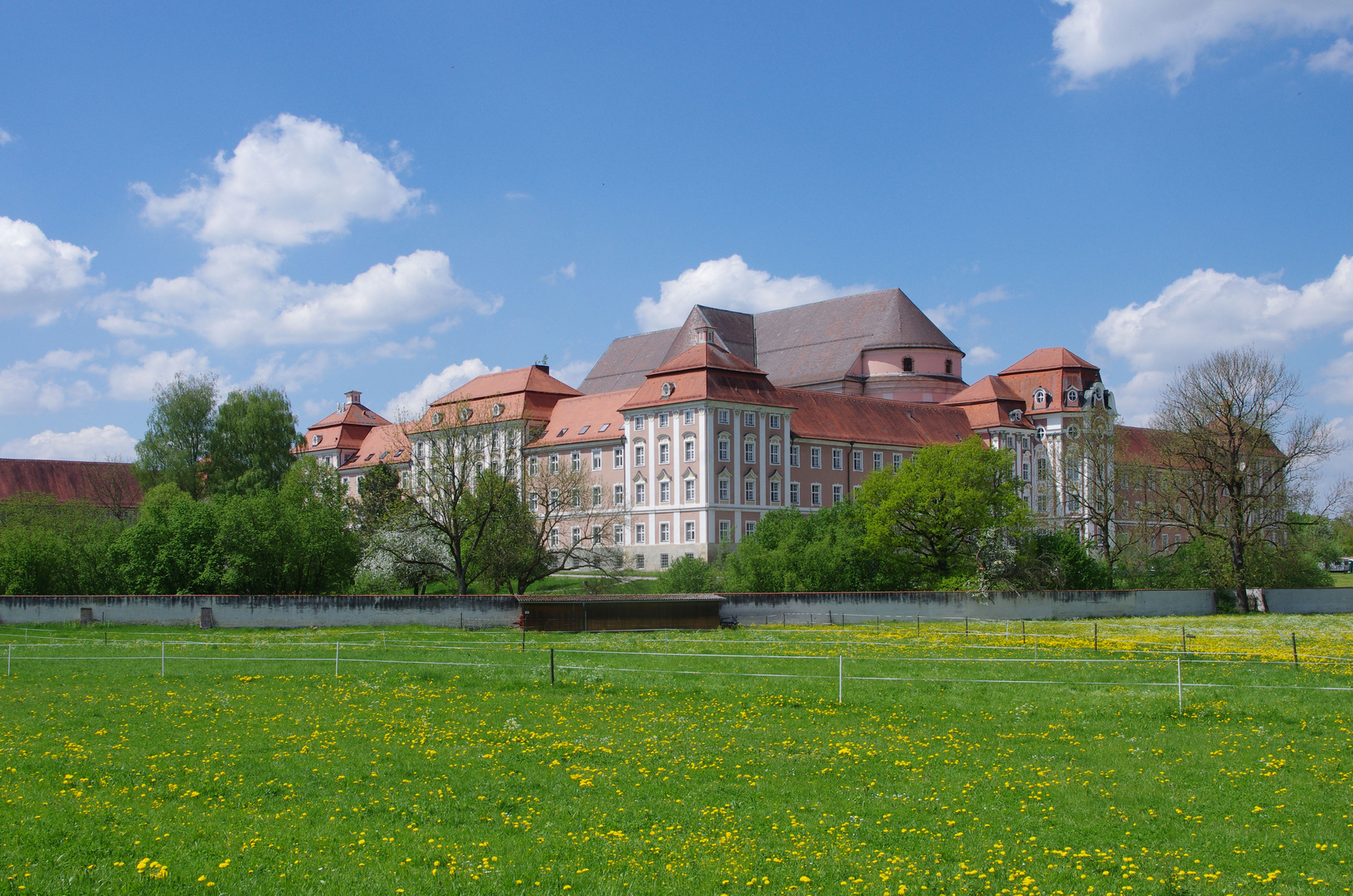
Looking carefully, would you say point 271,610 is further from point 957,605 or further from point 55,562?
point 957,605

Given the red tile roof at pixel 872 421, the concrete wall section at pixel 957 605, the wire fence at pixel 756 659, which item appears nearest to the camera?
the wire fence at pixel 756 659

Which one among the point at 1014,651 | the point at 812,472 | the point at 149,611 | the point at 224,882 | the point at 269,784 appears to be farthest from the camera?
the point at 812,472

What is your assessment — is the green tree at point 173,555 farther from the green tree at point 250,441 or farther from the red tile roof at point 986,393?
the red tile roof at point 986,393

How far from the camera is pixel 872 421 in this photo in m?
91.9

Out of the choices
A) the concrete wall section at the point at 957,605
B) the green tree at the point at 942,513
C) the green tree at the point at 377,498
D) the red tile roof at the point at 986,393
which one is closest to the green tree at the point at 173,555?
the green tree at the point at 377,498

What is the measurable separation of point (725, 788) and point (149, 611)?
34.8 m

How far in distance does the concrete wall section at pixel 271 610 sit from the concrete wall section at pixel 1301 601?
40.3 metres

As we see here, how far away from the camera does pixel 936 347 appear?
103 m

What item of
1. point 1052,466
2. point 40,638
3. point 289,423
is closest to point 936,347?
point 1052,466

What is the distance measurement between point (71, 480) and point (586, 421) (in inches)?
2101

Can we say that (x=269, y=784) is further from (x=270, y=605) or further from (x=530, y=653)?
(x=270, y=605)

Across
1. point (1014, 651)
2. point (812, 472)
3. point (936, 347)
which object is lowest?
point (1014, 651)

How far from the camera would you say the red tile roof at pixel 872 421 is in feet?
285

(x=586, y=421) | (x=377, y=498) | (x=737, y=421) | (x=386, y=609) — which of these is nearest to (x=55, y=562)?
(x=386, y=609)
